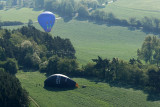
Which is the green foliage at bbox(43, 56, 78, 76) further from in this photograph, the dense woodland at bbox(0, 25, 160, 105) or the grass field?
the grass field

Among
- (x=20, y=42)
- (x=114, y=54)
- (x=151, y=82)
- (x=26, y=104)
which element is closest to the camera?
(x=26, y=104)

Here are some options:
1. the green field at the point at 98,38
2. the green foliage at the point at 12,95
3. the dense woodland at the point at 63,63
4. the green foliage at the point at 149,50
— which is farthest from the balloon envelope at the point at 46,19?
the green foliage at the point at 12,95

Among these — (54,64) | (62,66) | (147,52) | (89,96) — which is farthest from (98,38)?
(89,96)

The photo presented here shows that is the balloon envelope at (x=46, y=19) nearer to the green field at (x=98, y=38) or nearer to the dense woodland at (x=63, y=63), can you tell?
the green field at (x=98, y=38)

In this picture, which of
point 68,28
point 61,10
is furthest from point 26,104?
point 61,10

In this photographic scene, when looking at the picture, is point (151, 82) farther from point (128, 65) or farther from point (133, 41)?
point (133, 41)
